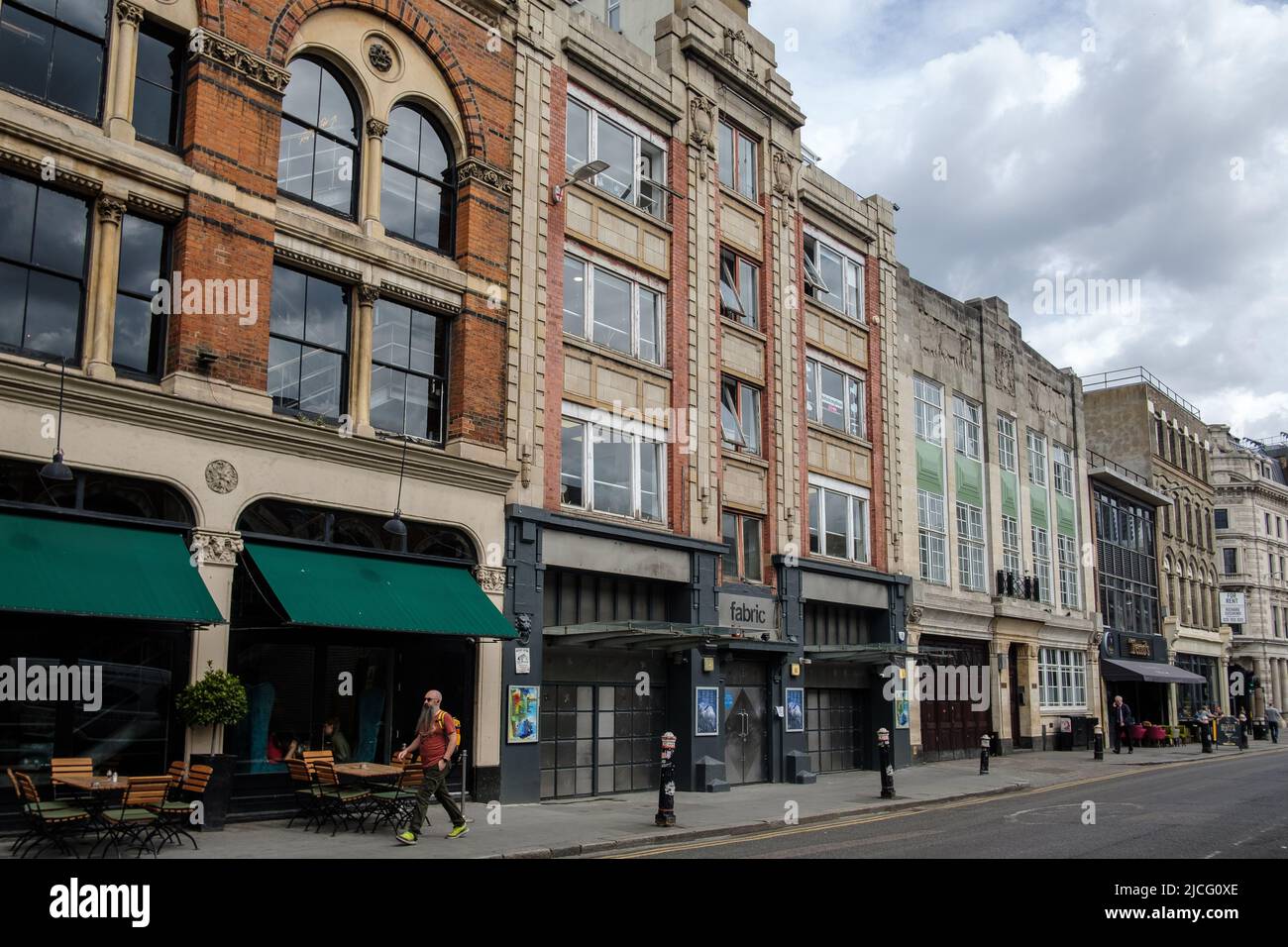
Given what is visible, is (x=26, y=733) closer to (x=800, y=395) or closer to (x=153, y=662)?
(x=153, y=662)

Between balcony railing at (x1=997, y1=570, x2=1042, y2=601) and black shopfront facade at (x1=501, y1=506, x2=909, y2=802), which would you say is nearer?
black shopfront facade at (x1=501, y1=506, x2=909, y2=802)

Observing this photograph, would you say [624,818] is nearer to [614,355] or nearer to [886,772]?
[886,772]

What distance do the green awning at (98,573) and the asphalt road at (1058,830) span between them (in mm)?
6726

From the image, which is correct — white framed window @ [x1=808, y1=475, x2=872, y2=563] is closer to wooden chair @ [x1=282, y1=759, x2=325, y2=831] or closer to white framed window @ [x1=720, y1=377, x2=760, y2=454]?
white framed window @ [x1=720, y1=377, x2=760, y2=454]

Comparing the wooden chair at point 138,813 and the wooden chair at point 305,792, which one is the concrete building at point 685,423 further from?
the wooden chair at point 138,813

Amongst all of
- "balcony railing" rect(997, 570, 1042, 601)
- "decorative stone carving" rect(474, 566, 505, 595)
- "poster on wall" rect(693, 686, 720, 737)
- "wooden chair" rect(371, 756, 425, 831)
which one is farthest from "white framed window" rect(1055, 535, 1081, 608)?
"wooden chair" rect(371, 756, 425, 831)

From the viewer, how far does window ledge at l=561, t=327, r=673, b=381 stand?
75.5ft

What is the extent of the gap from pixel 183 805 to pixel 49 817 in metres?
1.68

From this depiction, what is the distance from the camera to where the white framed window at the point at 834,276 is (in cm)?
3092

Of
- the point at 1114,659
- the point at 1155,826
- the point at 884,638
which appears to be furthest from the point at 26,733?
the point at 1114,659

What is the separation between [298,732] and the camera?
17.5 m

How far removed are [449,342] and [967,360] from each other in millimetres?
22220

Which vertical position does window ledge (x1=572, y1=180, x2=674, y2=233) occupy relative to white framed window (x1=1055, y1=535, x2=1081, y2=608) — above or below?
above

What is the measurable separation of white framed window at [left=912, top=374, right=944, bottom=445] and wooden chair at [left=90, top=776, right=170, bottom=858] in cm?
2582
